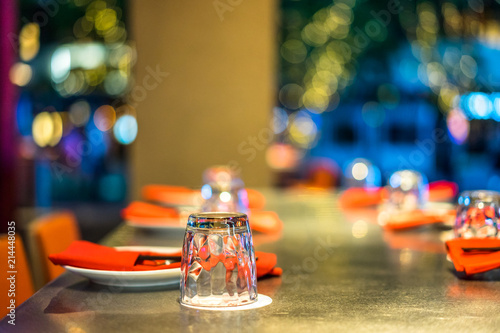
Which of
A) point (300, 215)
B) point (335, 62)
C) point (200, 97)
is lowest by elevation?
point (300, 215)

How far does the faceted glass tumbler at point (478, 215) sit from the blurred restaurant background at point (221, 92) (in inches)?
55.9

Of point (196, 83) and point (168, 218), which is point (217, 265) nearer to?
point (168, 218)

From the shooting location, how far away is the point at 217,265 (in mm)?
1044

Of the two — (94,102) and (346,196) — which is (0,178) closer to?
(346,196)

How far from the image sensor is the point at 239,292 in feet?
3.44

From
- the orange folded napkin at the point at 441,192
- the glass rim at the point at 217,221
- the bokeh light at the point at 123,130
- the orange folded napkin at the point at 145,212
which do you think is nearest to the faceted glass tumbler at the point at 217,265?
the glass rim at the point at 217,221

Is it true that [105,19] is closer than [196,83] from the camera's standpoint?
No

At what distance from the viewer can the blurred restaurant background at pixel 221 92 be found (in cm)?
414

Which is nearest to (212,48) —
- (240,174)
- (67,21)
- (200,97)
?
(200,97)

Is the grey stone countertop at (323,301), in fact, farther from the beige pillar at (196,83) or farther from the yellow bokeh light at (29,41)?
the yellow bokeh light at (29,41)

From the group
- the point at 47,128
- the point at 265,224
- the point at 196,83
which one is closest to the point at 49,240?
the point at 265,224

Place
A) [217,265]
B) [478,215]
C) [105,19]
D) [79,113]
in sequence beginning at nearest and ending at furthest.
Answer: [217,265] < [478,215] < [105,19] < [79,113]

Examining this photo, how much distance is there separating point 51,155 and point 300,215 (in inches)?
294

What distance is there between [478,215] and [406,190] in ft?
2.85
